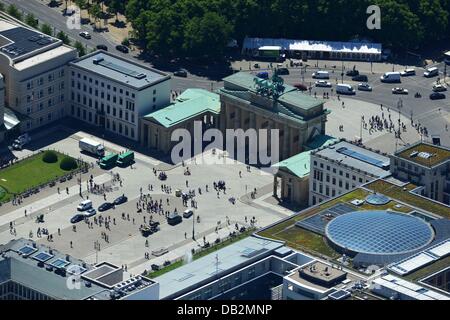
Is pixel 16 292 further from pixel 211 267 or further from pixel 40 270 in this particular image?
pixel 211 267

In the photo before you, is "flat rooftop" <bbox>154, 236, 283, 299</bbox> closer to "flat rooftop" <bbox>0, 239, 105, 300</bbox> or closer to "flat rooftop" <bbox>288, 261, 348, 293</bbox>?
"flat rooftop" <bbox>288, 261, 348, 293</bbox>

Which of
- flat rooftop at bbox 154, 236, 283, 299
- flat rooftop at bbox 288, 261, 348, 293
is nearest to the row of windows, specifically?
flat rooftop at bbox 154, 236, 283, 299

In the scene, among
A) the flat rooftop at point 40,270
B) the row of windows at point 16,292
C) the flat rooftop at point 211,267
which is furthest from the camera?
the row of windows at point 16,292

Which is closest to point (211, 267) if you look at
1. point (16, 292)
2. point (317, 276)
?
point (317, 276)

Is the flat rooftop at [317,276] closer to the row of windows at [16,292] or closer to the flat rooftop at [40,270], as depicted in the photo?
the flat rooftop at [40,270]

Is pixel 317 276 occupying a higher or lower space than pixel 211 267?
higher

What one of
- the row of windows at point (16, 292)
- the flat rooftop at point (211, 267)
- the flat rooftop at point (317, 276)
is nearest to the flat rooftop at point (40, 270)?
the row of windows at point (16, 292)
